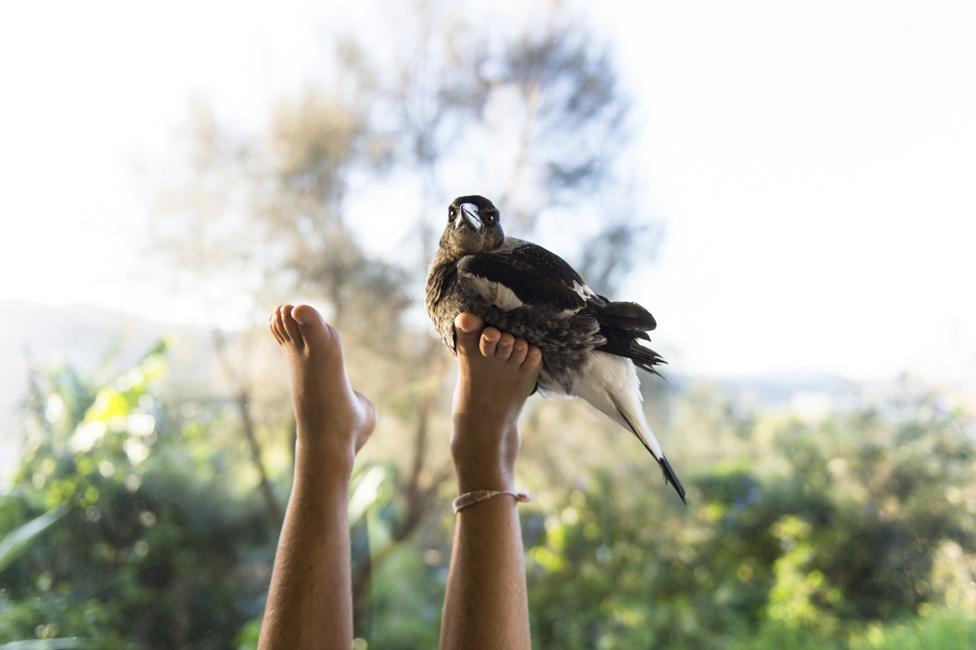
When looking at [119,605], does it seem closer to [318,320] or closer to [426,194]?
[318,320]

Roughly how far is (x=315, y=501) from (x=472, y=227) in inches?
14.4

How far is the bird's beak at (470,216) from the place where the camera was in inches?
32.1

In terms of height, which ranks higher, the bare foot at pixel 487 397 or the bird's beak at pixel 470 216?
the bird's beak at pixel 470 216

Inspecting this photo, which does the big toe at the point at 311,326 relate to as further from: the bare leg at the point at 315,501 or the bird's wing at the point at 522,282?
the bird's wing at the point at 522,282

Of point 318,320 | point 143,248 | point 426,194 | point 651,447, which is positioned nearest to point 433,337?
point 426,194

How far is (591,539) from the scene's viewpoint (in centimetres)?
159

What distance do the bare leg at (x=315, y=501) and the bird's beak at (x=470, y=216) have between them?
0.20 meters

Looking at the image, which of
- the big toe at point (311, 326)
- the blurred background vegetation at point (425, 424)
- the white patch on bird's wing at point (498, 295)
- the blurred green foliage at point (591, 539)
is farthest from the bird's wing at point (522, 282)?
the blurred green foliage at point (591, 539)

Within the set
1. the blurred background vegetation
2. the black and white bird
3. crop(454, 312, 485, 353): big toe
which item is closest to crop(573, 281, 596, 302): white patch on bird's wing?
the black and white bird

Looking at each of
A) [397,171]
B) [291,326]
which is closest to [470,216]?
[291,326]

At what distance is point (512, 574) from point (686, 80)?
102 centimetres

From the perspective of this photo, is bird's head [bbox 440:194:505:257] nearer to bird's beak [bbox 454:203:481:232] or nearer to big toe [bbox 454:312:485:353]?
bird's beak [bbox 454:203:481:232]

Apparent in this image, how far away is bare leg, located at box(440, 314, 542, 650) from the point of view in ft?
2.45

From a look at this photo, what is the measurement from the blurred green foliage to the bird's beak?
0.84 metres
